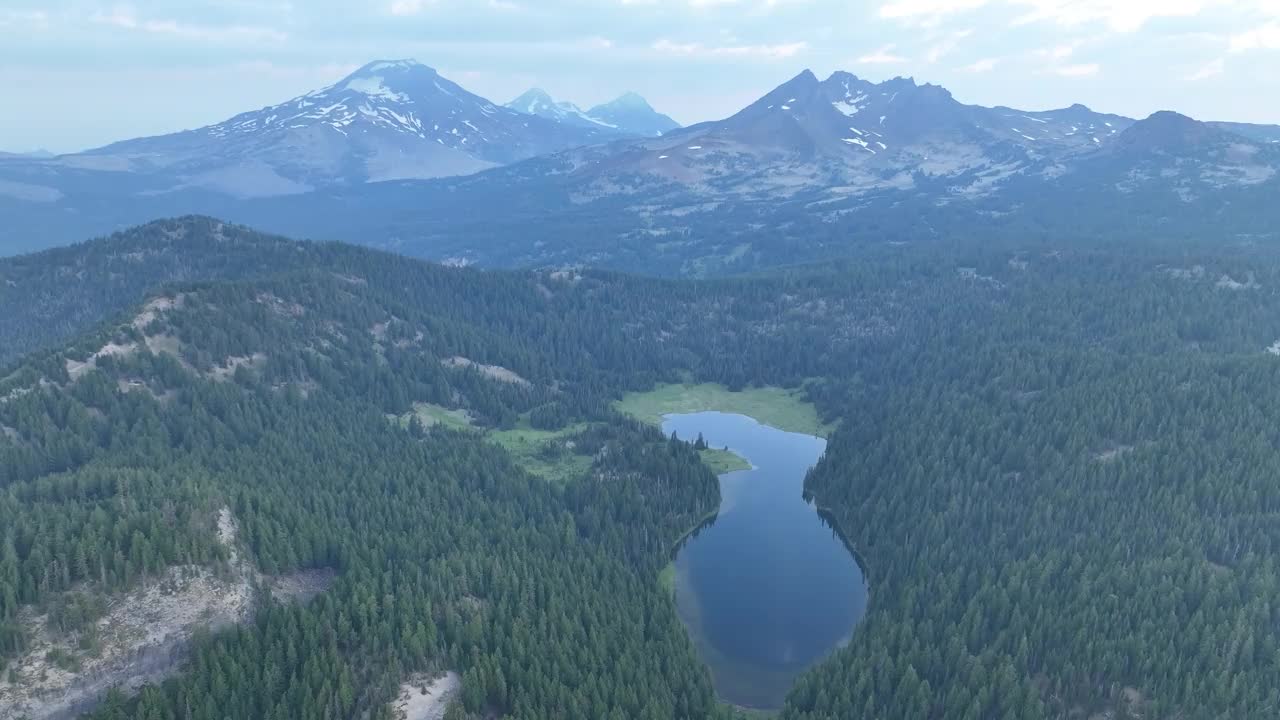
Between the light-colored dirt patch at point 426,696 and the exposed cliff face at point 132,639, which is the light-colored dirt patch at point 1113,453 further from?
the exposed cliff face at point 132,639

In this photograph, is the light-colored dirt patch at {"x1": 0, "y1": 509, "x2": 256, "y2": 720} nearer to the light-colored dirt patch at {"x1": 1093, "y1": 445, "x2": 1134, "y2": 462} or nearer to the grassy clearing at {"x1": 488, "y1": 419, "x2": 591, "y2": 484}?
the grassy clearing at {"x1": 488, "y1": 419, "x2": 591, "y2": 484}

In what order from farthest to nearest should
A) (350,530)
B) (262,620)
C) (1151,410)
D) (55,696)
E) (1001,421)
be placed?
(1001,421), (1151,410), (350,530), (262,620), (55,696)

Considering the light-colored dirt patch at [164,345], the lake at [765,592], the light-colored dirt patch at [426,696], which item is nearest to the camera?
the light-colored dirt patch at [426,696]

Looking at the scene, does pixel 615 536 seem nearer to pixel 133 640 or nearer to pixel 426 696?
pixel 426 696

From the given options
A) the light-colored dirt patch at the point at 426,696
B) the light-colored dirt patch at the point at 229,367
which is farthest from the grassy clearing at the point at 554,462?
the light-colored dirt patch at the point at 426,696

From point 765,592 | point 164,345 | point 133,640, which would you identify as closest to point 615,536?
point 765,592

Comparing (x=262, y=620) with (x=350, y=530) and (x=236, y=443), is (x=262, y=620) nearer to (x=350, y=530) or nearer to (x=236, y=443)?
(x=350, y=530)

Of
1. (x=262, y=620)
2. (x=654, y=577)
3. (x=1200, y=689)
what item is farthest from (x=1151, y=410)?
(x=262, y=620)
